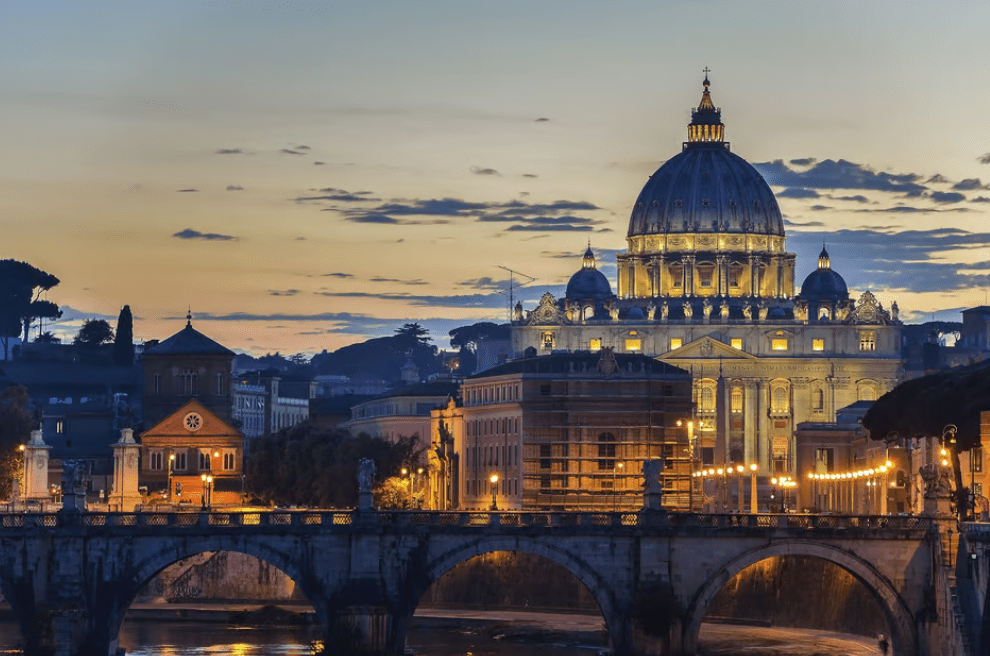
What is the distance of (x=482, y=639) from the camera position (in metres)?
122

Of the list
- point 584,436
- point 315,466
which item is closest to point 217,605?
point 315,466

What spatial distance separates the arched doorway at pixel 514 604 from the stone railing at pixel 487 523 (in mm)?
5994

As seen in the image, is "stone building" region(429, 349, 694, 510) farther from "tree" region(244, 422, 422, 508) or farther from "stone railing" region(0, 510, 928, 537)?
"stone railing" region(0, 510, 928, 537)

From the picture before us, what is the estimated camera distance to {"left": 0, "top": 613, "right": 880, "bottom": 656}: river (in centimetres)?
11444

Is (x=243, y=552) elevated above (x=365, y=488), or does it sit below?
below

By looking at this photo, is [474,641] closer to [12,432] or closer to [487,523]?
[487,523]

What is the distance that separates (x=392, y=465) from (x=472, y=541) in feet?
246

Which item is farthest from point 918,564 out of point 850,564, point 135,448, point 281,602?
point 135,448

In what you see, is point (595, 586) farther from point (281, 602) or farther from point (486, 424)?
point (486, 424)

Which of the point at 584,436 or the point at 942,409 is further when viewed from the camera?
the point at 584,436

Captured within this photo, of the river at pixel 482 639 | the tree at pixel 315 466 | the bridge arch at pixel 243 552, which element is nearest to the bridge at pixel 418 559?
the bridge arch at pixel 243 552

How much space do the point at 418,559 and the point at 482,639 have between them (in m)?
Result: 18.4

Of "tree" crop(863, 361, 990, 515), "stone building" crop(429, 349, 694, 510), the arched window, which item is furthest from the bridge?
the arched window

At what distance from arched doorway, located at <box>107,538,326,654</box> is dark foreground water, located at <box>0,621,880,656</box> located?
0.27 ft
